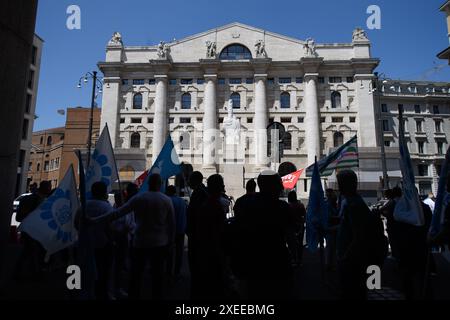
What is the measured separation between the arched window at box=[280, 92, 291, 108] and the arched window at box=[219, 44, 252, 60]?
27.5ft

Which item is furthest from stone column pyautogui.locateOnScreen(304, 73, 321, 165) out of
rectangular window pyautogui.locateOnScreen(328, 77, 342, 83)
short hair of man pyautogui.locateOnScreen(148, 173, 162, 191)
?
short hair of man pyautogui.locateOnScreen(148, 173, 162, 191)

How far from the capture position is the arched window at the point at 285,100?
149 feet

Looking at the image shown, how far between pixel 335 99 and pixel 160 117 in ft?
86.0

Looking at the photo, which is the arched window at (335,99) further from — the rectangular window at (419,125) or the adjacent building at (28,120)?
the adjacent building at (28,120)

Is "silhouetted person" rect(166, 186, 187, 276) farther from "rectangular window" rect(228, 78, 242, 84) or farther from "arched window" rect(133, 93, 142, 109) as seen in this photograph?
"arched window" rect(133, 93, 142, 109)

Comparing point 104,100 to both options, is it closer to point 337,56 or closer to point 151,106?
point 151,106

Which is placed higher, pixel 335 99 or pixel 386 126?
pixel 335 99

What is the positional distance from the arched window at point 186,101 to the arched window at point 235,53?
8.29 m

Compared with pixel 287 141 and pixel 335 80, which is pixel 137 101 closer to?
pixel 287 141

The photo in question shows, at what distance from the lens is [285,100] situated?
150 feet

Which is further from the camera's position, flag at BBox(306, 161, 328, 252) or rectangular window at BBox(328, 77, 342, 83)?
rectangular window at BBox(328, 77, 342, 83)

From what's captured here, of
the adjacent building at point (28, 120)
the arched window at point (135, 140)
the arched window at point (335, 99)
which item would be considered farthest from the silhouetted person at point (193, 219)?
the arched window at point (335, 99)

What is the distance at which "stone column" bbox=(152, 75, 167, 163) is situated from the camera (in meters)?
43.8

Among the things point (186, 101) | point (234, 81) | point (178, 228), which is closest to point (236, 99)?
point (234, 81)
